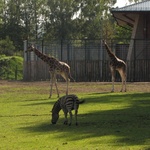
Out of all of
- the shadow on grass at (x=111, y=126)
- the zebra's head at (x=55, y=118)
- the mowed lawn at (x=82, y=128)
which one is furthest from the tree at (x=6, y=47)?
the zebra's head at (x=55, y=118)

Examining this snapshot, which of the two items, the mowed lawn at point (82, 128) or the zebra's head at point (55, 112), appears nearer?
the mowed lawn at point (82, 128)

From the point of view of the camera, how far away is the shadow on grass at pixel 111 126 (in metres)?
10.6

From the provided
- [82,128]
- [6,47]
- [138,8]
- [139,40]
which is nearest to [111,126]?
[82,128]

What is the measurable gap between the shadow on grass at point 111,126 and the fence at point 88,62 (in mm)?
20139

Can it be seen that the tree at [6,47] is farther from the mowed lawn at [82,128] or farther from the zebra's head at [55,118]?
the zebra's head at [55,118]

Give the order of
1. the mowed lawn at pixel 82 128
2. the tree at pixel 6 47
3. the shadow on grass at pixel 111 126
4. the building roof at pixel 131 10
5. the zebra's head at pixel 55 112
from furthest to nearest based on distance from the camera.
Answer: the tree at pixel 6 47
the building roof at pixel 131 10
the zebra's head at pixel 55 112
the shadow on grass at pixel 111 126
the mowed lawn at pixel 82 128

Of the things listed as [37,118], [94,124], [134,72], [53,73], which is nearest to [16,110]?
[37,118]

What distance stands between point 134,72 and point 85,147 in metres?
26.9

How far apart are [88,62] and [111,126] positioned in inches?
998

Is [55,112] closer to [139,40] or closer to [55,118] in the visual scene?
[55,118]

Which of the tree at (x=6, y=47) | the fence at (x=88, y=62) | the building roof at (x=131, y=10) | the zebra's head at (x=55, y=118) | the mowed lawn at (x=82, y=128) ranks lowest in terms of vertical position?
the mowed lawn at (x=82, y=128)

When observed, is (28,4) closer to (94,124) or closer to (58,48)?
(58,48)

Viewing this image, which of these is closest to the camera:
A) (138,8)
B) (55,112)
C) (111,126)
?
(111,126)

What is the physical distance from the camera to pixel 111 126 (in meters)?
12.2
